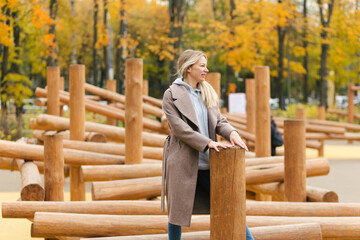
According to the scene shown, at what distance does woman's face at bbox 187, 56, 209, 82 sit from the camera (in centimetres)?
390

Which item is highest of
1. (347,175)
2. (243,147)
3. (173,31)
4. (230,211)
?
(173,31)

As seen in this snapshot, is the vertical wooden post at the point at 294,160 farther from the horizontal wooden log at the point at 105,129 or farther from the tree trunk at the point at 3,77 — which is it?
the tree trunk at the point at 3,77

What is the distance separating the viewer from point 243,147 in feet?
11.6

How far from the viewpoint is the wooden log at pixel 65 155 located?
268 inches

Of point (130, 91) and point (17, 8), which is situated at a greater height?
point (17, 8)

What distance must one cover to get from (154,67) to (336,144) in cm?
2257

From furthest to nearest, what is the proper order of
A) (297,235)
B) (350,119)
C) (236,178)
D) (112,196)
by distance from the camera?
(350,119) < (112,196) < (297,235) < (236,178)

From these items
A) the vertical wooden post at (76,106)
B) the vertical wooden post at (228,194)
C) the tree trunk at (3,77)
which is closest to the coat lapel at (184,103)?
the vertical wooden post at (228,194)

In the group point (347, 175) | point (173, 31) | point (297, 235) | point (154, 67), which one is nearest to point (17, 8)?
point (173, 31)

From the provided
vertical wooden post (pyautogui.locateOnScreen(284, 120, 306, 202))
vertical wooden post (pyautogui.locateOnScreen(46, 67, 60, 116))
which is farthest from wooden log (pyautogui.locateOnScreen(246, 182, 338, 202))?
vertical wooden post (pyautogui.locateOnScreen(46, 67, 60, 116))

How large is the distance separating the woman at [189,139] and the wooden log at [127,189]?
2153 mm

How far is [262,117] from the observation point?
325 inches

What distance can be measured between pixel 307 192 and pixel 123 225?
239cm

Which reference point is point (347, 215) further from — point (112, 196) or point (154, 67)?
point (154, 67)
